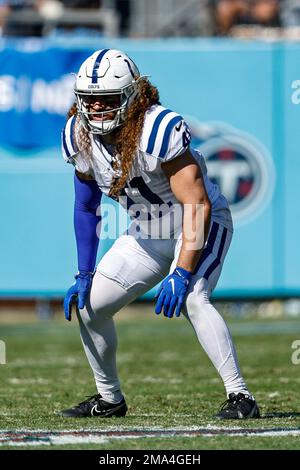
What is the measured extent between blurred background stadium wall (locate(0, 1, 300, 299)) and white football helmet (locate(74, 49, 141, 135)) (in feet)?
19.0

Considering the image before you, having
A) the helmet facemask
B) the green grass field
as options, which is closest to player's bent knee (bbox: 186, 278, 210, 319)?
the green grass field

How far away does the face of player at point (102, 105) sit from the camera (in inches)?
170

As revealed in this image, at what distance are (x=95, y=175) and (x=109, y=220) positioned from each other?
1582mm

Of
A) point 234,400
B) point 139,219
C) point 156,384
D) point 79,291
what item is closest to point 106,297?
point 79,291

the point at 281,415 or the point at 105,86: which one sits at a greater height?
the point at 105,86

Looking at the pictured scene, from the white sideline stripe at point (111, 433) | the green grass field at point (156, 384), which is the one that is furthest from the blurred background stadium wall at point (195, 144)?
the white sideline stripe at point (111, 433)

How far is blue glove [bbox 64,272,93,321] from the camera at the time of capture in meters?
4.54

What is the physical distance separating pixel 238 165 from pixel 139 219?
5723mm

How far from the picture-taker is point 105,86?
14.1 ft

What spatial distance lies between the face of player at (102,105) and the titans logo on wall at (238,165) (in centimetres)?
583

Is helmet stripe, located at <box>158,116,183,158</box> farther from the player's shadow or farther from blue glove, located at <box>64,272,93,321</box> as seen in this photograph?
the player's shadow

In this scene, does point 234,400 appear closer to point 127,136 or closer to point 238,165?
point 127,136

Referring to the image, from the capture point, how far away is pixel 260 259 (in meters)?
10.2

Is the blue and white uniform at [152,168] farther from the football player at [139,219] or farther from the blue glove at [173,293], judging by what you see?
the blue glove at [173,293]
